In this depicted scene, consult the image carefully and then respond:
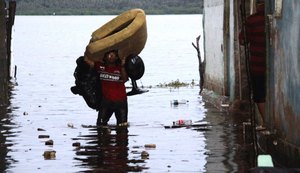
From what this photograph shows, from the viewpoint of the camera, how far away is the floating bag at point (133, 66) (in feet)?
64.5

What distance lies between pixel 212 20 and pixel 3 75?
189 inches

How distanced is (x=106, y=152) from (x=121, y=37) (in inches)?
153

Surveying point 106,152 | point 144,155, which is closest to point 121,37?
point 106,152

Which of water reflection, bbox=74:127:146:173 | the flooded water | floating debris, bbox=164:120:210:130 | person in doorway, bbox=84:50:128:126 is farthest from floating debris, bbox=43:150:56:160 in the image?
floating debris, bbox=164:120:210:130

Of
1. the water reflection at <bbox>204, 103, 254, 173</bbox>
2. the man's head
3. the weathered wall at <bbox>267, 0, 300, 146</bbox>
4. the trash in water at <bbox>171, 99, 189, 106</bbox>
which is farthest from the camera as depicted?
the trash in water at <bbox>171, 99, 189, 106</bbox>

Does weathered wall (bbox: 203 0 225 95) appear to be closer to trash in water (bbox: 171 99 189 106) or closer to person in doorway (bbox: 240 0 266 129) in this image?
trash in water (bbox: 171 99 189 106)

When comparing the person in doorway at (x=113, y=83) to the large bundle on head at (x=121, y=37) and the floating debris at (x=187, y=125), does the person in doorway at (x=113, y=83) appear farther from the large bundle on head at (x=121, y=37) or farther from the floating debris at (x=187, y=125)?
the floating debris at (x=187, y=125)

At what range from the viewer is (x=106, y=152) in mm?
16234

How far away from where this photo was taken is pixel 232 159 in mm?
15203

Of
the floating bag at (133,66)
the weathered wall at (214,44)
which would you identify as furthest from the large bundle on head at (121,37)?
the weathered wall at (214,44)

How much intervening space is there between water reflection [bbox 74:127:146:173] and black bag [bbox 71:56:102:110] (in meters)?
0.57

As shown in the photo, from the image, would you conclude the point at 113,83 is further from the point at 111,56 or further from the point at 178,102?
the point at 178,102

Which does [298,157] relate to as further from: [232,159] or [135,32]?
[135,32]

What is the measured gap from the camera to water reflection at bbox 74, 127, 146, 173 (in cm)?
1462
